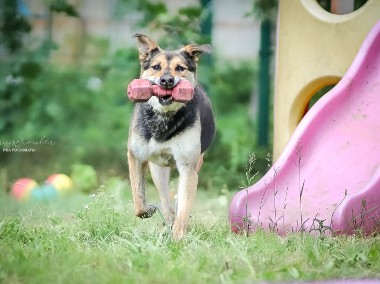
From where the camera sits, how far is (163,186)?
5453 millimetres

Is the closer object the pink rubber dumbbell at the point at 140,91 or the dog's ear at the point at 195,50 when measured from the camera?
the pink rubber dumbbell at the point at 140,91

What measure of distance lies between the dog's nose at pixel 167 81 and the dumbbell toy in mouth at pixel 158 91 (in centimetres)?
3

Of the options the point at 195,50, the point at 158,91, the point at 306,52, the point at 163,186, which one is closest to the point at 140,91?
the point at 158,91

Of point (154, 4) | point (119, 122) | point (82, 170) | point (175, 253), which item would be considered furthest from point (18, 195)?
point (175, 253)

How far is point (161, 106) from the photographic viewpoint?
16.3 ft

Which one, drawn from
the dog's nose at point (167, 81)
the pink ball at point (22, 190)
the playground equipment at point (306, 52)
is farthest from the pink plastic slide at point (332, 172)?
the pink ball at point (22, 190)

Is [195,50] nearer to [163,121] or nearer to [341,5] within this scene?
[163,121]

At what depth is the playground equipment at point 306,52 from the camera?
6.26 m

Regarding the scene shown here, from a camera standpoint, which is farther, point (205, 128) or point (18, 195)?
point (18, 195)

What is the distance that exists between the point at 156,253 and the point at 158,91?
1110 millimetres

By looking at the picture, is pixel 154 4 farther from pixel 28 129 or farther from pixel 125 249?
pixel 125 249

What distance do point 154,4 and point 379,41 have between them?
121 inches

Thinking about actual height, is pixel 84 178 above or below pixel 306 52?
below
